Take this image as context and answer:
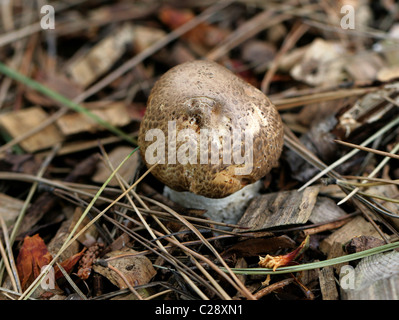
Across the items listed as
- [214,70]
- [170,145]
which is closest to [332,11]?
[214,70]

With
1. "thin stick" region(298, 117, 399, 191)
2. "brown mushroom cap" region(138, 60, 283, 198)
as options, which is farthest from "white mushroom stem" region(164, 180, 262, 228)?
"thin stick" region(298, 117, 399, 191)

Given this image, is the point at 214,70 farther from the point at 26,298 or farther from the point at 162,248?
the point at 26,298

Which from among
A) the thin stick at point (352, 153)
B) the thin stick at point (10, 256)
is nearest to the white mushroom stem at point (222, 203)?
the thin stick at point (352, 153)

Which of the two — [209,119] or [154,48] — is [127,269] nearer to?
[209,119]

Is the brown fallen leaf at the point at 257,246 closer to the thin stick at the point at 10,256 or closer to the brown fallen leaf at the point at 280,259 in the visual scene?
the brown fallen leaf at the point at 280,259

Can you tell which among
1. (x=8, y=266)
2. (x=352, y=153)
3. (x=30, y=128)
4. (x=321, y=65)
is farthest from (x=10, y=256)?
(x=321, y=65)
